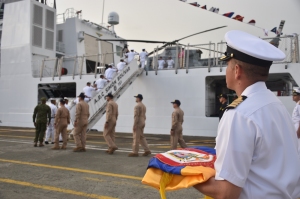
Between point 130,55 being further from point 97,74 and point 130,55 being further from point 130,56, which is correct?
point 97,74

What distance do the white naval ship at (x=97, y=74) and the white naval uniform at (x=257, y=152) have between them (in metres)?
9.01

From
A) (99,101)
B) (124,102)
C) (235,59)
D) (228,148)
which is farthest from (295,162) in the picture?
(124,102)

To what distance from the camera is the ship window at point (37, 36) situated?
59.1ft

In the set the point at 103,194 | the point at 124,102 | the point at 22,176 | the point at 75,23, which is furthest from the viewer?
the point at 75,23

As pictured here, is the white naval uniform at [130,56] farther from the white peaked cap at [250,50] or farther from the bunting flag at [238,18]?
the white peaked cap at [250,50]

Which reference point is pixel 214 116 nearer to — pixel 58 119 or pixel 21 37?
pixel 58 119

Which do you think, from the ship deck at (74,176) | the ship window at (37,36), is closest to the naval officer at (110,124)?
the ship deck at (74,176)

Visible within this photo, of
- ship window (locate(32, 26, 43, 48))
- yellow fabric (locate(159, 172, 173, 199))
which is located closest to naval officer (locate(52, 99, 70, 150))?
yellow fabric (locate(159, 172, 173, 199))

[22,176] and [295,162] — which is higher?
[295,162]

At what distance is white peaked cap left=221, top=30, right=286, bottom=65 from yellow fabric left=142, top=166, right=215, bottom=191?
519 millimetres

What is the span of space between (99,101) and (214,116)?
522 cm

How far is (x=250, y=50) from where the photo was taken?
1211 millimetres

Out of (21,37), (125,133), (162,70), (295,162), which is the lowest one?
(125,133)

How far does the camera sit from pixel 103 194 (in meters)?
4.19
